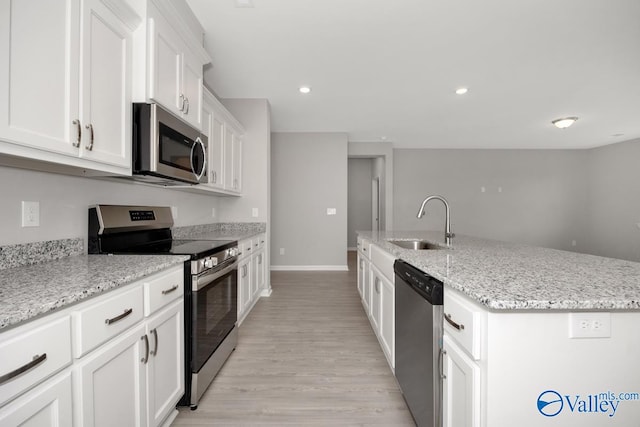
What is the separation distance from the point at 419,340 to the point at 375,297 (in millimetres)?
1052

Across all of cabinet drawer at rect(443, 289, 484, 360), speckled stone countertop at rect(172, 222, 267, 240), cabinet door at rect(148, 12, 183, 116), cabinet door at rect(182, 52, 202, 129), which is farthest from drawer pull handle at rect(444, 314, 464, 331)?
speckled stone countertop at rect(172, 222, 267, 240)

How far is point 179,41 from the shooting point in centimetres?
180

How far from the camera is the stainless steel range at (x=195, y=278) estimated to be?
154cm

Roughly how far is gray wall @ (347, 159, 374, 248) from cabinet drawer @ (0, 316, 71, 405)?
785cm

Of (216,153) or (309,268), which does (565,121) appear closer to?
(309,268)

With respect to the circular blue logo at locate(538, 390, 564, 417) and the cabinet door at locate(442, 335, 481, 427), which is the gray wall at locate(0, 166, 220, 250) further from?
the circular blue logo at locate(538, 390, 564, 417)

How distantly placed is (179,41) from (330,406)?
2.47m

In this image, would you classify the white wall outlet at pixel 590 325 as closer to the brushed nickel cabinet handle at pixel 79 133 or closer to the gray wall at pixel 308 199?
the brushed nickel cabinet handle at pixel 79 133

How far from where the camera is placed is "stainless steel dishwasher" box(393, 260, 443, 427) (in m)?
1.13

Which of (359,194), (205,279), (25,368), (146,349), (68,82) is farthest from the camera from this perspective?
(359,194)

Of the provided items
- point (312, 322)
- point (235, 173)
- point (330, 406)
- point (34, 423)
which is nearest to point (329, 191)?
point (235, 173)

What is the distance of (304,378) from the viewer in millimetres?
1874

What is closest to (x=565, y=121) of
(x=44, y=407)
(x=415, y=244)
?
(x=415, y=244)

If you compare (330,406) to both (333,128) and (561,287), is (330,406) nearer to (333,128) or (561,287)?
(561,287)
